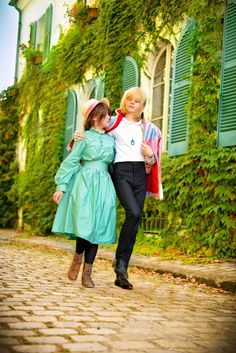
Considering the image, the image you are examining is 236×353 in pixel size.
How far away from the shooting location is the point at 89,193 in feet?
14.2

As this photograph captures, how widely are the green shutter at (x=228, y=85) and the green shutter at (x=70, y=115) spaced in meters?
6.02

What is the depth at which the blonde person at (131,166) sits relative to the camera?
4383mm

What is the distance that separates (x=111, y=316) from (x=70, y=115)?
32.0ft

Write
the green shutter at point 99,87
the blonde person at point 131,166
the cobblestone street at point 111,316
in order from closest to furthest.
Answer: the cobblestone street at point 111,316
the blonde person at point 131,166
the green shutter at point 99,87

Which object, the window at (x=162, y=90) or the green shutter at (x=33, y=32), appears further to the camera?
the green shutter at (x=33, y=32)

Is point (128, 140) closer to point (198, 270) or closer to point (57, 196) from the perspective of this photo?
point (57, 196)

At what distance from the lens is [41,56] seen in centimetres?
1507

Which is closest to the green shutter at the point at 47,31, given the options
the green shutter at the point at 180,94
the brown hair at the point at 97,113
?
the green shutter at the point at 180,94

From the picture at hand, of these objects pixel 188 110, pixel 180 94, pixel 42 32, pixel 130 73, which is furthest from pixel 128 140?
pixel 42 32

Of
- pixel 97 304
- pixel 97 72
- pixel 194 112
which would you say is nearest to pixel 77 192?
pixel 97 304

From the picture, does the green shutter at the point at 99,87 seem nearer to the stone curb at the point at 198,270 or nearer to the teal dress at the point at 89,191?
the stone curb at the point at 198,270

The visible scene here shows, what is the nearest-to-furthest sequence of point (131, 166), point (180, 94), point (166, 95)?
point (131, 166), point (180, 94), point (166, 95)

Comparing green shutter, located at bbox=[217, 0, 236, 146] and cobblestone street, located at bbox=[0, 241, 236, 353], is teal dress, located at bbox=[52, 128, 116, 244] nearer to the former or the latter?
cobblestone street, located at bbox=[0, 241, 236, 353]

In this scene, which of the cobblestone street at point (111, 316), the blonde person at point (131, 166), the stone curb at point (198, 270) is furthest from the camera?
the stone curb at point (198, 270)
